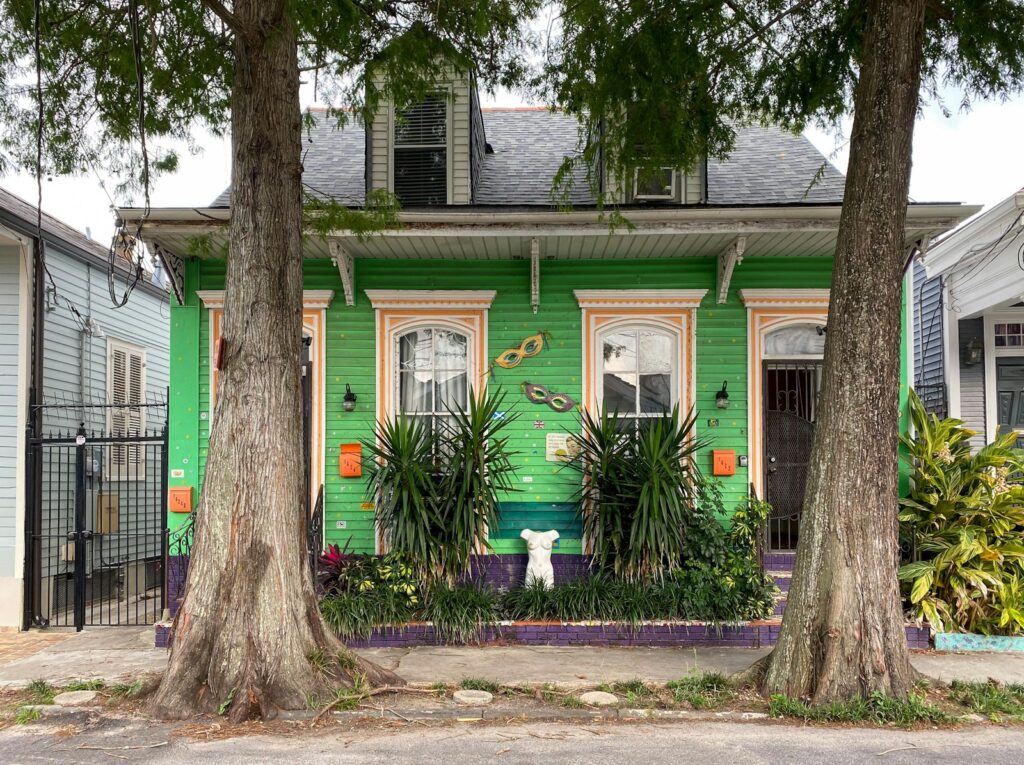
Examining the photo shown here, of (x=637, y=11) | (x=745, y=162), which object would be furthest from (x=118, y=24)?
(x=745, y=162)

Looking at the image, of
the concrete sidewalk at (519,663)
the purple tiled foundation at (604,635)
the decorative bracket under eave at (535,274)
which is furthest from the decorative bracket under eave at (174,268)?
the decorative bracket under eave at (535,274)

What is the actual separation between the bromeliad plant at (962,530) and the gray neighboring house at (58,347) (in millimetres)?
9292

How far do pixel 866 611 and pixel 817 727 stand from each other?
34.2 inches

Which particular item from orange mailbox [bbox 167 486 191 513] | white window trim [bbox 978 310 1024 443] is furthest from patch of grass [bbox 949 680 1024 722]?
orange mailbox [bbox 167 486 191 513]

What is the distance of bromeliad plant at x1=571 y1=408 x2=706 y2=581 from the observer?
8484mm

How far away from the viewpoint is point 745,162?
10953mm

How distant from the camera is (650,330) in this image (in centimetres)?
966

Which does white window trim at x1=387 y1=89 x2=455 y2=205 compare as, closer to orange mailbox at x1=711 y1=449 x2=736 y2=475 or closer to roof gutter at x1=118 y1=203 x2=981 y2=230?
roof gutter at x1=118 y1=203 x2=981 y2=230

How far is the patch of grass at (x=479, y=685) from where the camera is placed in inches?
263

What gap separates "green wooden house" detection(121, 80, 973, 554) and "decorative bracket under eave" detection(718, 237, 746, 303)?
0.10ft

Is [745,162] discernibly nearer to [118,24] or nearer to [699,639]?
[699,639]

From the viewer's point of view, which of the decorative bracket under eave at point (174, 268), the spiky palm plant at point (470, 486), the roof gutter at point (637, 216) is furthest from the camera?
the decorative bracket under eave at point (174, 268)

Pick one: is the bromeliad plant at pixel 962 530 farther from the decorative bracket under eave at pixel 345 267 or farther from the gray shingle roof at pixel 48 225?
the gray shingle roof at pixel 48 225

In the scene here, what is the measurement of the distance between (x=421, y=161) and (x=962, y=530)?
22.9ft
